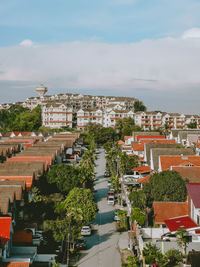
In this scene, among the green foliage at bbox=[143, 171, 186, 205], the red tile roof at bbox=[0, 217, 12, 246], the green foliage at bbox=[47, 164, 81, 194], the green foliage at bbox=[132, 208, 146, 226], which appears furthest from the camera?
the green foliage at bbox=[47, 164, 81, 194]

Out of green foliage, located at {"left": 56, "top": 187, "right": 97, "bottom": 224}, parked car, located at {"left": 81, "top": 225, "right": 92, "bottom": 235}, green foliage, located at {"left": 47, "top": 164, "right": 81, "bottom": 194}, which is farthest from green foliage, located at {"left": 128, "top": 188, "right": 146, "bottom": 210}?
green foliage, located at {"left": 47, "top": 164, "right": 81, "bottom": 194}

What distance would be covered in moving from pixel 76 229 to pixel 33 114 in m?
87.1

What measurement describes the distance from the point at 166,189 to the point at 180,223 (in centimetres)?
491

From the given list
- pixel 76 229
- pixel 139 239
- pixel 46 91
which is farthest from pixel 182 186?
pixel 46 91

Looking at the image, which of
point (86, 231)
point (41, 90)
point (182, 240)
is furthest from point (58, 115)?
point (182, 240)

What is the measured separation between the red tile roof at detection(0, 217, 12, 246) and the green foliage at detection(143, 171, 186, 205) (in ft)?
45.3

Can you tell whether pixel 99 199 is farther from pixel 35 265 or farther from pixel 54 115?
pixel 54 115

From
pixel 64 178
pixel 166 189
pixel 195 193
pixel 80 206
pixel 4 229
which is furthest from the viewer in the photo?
pixel 64 178

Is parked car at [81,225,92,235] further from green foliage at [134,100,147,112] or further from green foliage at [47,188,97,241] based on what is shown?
green foliage at [134,100,147,112]

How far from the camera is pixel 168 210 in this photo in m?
29.4

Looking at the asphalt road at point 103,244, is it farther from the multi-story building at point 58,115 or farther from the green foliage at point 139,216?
the multi-story building at point 58,115

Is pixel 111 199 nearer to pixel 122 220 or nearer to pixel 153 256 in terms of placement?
pixel 122 220

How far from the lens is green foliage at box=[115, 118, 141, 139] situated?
92.6 meters

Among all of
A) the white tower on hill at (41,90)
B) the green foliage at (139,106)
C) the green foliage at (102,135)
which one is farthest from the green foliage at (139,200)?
the white tower on hill at (41,90)
